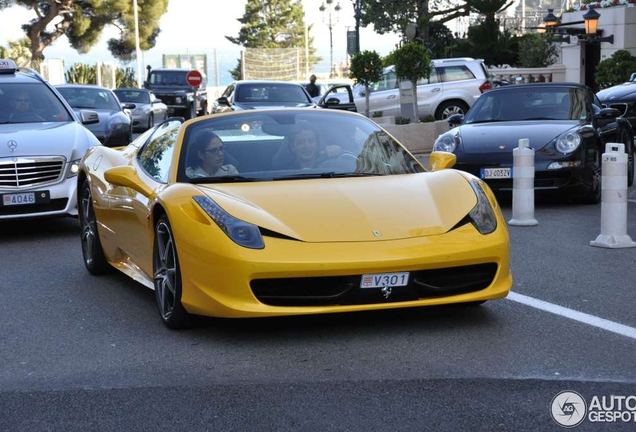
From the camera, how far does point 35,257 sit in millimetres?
9562

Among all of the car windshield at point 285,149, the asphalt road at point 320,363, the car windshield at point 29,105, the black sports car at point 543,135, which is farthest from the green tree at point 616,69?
the car windshield at point 285,149

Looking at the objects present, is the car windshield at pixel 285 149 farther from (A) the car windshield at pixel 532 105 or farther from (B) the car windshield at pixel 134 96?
(B) the car windshield at pixel 134 96

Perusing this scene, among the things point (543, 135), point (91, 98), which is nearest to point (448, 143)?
point (543, 135)

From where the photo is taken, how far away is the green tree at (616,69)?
97.9ft

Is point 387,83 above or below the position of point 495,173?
above

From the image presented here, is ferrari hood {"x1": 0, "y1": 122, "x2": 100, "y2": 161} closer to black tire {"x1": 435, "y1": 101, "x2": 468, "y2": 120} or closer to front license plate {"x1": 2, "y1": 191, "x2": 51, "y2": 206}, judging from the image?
front license plate {"x1": 2, "y1": 191, "x2": 51, "y2": 206}

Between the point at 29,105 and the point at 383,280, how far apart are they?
7.33 meters

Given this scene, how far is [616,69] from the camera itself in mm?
30125

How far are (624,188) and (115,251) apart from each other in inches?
166

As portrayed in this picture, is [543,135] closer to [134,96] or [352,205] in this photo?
[352,205]

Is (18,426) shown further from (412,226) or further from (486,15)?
(486,15)

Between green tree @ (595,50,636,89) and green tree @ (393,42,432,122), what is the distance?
27.0ft

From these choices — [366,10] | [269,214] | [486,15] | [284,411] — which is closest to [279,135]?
[269,214]

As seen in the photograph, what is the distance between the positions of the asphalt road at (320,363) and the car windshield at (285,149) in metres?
0.93
